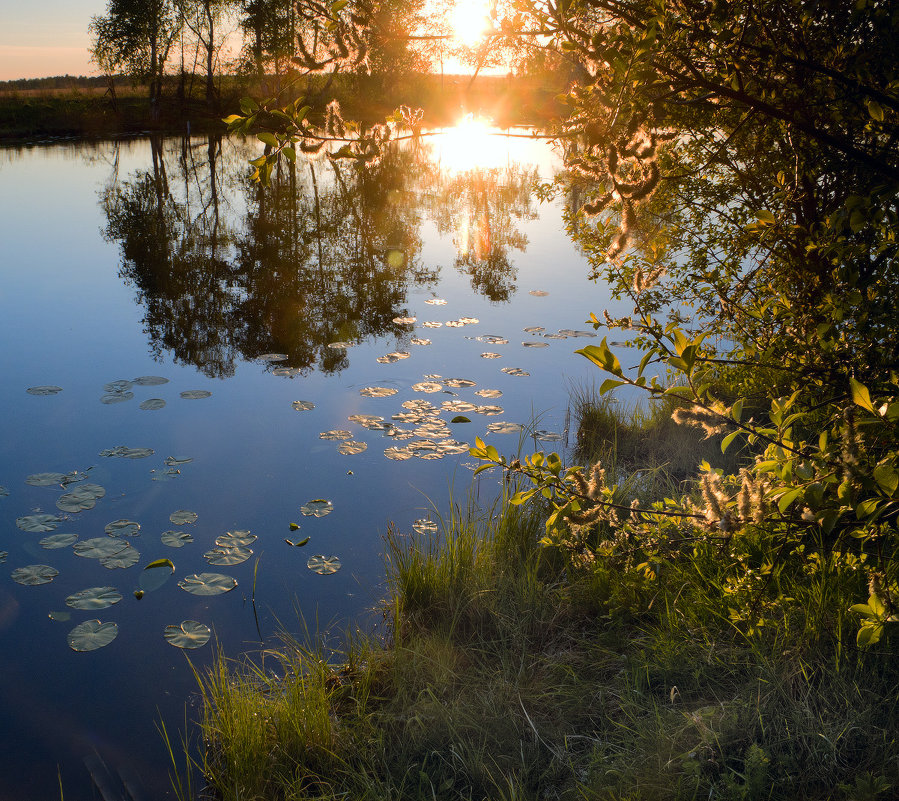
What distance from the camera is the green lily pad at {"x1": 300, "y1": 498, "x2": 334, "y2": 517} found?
163 inches

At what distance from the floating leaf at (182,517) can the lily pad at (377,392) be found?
2087 millimetres

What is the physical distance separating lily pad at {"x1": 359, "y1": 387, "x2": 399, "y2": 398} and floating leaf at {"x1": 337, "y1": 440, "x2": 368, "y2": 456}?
2.85 feet

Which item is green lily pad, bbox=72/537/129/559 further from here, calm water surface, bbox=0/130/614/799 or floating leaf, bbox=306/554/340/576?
floating leaf, bbox=306/554/340/576

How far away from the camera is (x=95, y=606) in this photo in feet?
10.8

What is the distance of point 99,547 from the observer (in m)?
3.72

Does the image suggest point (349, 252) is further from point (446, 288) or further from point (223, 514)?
point (223, 514)

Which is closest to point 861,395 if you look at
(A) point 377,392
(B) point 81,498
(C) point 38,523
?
(C) point 38,523

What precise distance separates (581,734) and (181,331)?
6382 mm

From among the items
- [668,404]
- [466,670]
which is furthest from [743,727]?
[668,404]

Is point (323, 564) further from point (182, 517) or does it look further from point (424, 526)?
point (182, 517)

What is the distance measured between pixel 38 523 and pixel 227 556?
1140 millimetres

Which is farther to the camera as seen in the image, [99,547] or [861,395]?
[99,547]

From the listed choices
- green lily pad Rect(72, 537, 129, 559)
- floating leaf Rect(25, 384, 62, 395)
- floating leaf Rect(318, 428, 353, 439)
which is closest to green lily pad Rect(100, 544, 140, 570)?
green lily pad Rect(72, 537, 129, 559)

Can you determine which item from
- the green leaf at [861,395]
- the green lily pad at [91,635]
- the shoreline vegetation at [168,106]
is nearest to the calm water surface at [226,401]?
the green lily pad at [91,635]
